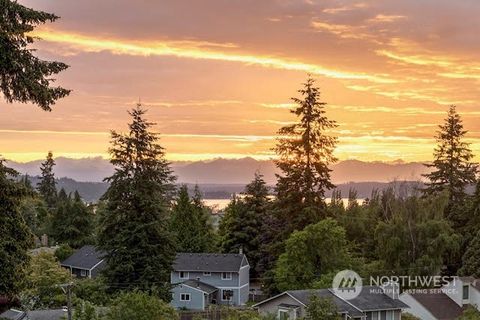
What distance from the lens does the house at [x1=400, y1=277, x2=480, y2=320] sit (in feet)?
120

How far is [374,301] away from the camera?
33375 mm

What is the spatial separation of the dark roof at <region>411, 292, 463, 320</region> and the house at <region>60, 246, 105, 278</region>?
103 feet

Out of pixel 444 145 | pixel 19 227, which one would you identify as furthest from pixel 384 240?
pixel 19 227

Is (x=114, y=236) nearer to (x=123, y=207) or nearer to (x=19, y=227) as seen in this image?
(x=123, y=207)

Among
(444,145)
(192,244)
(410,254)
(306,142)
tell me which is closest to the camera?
(410,254)

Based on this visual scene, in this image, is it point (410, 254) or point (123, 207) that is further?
point (410, 254)

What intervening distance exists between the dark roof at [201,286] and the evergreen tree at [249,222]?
5026 mm

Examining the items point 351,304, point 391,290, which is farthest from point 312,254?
point 351,304

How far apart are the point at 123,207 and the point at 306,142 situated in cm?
1499

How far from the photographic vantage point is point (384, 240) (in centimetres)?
4247

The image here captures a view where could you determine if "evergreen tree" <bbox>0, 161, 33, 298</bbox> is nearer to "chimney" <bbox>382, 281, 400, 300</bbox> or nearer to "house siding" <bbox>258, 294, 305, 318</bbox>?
"house siding" <bbox>258, 294, 305, 318</bbox>

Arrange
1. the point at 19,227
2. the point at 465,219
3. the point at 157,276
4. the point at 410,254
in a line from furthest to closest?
the point at 465,219 < the point at 410,254 < the point at 157,276 < the point at 19,227

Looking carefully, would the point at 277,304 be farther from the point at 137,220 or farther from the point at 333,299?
the point at 137,220

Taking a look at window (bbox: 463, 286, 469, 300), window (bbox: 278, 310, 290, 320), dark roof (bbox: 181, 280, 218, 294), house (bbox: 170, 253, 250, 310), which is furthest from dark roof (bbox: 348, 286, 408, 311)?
house (bbox: 170, 253, 250, 310)
